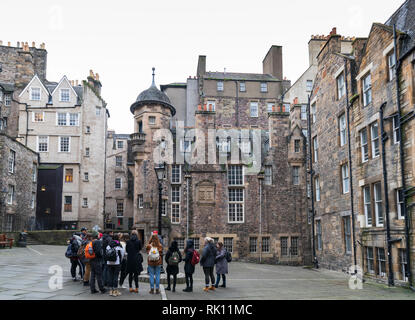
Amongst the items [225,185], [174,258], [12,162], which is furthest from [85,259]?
[12,162]

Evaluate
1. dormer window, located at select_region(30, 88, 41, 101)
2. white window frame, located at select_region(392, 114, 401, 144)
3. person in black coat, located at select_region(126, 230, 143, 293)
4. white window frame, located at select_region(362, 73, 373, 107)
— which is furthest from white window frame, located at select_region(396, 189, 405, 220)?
dormer window, located at select_region(30, 88, 41, 101)

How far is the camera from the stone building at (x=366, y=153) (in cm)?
1514

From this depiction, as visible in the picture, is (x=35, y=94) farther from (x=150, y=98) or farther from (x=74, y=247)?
(x=74, y=247)

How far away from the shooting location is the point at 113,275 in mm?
11164

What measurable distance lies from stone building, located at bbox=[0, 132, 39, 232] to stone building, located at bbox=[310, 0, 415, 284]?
76.3 feet

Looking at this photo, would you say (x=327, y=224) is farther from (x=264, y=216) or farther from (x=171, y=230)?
(x=171, y=230)

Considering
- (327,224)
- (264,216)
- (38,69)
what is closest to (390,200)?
(327,224)

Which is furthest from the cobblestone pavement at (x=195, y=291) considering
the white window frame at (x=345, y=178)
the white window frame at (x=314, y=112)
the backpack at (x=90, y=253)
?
the white window frame at (x=314, y=112)

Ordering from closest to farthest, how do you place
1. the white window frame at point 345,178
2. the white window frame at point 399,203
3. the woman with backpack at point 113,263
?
the woman with backpack at point 113,263, the white window frame at point 399,203, the white window frame at point 345,178

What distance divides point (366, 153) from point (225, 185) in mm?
14990

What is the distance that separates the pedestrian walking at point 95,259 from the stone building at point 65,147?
3212 cm

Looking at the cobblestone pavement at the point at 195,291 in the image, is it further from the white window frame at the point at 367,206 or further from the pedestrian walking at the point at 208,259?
the white window frame at the point at 367,206

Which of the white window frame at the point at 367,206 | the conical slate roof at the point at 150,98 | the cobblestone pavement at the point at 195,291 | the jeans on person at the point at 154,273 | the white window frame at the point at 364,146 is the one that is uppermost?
the conical slate roof at the point at 150,98

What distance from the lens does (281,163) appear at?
3247cm
